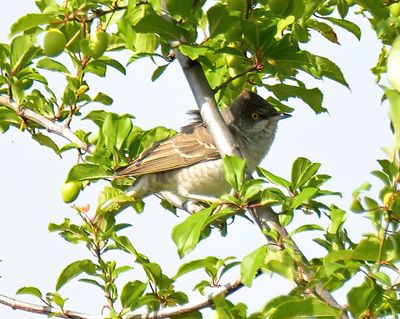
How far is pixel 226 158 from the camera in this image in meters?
3.94

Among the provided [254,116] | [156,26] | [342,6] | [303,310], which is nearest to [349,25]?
[342,6]

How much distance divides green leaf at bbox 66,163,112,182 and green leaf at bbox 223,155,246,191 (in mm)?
1098

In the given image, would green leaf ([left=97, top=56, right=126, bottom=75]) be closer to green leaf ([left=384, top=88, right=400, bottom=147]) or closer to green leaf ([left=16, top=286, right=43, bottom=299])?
green leaf ([left=16, top=286, right=43, bottom=299])

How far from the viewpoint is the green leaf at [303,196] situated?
3838 mm

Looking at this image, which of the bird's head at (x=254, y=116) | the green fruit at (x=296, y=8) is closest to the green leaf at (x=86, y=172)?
the green fruit at (x=296, y=8)

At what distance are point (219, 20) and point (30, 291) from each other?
1890 millimetres

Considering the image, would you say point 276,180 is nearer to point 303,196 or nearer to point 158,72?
point 303,196

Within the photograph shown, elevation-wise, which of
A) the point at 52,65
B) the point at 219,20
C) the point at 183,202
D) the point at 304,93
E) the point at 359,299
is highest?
the point at 52,65

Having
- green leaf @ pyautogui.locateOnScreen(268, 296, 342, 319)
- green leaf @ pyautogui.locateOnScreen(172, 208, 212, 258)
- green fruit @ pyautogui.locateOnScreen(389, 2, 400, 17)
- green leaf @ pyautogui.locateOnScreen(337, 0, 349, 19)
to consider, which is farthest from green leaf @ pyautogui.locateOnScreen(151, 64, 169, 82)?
green leaf @ pyautogui.locateOnScreen(268, 296, 342, 319)

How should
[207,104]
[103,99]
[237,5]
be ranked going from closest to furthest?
1. [237,5]
2. [207,104]
3. [103,99]

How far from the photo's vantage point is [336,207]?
427 cm

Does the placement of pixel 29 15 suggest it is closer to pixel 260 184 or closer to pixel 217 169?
pixel 260 184

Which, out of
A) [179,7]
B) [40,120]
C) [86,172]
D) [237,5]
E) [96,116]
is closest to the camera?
[179,7]

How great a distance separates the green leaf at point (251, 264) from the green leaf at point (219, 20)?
102cm
